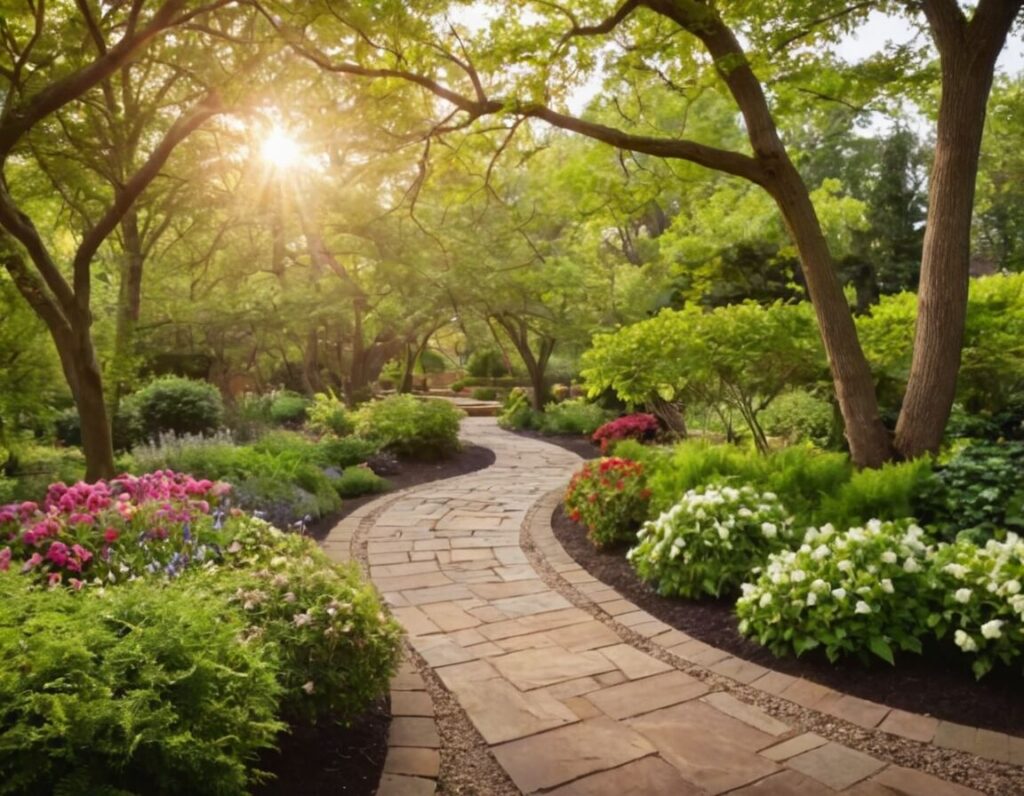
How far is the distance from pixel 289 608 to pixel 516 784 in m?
1.09

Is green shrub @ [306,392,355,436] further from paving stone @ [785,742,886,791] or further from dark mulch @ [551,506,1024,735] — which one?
paving stone @ [785,742,886,791]

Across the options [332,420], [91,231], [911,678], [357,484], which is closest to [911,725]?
[911,678]

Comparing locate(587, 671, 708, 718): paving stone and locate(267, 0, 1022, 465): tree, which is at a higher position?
locate(267, 0, 1022, 465): tree

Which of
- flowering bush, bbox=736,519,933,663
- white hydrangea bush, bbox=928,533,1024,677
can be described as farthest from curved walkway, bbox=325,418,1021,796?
white hydrangea bush, bbox=928,533,1024,677

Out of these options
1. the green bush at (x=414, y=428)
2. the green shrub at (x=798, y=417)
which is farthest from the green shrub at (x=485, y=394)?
the green shrub at (x=798, y=417)

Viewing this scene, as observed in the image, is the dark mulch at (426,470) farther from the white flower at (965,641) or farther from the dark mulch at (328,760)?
the white flower at (965,641)

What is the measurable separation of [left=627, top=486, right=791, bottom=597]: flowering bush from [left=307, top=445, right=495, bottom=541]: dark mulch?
340cm

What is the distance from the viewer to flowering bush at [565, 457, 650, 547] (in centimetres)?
509

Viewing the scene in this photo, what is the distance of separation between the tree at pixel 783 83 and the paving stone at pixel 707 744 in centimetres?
304

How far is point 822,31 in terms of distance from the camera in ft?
17.5

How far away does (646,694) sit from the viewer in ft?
9.52

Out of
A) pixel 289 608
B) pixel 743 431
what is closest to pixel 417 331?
pixel 743 431

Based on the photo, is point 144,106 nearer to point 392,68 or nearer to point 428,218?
point 428,218

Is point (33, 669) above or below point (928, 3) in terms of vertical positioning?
below
